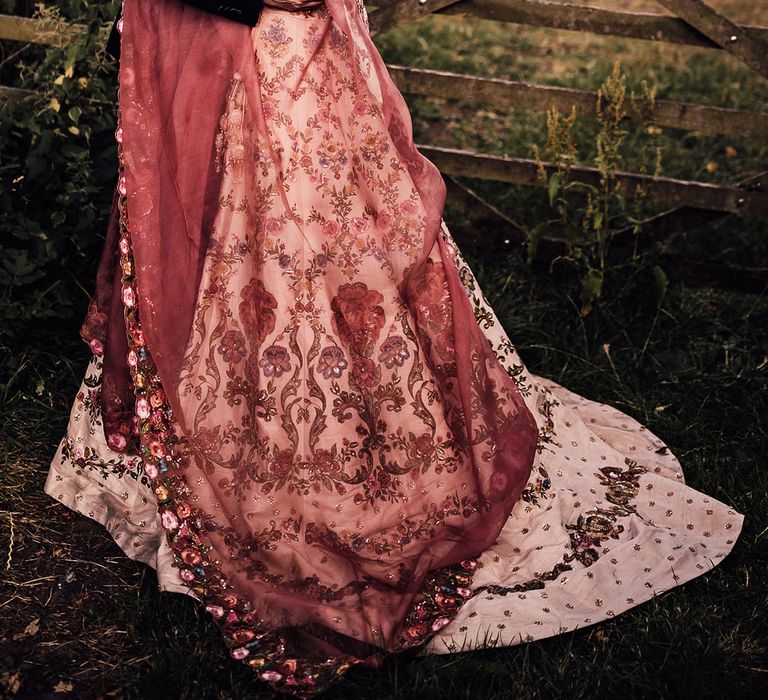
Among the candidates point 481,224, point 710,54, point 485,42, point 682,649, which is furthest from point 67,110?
point 710,54

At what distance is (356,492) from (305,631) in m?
0.41

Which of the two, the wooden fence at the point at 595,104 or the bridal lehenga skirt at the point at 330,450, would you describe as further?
the wooden fence at the point at 595,104

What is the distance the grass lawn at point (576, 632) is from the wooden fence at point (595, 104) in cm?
16

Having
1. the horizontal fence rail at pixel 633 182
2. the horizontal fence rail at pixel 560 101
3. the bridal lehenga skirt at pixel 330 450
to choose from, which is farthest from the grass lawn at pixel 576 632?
the horizontal fence rail at pixel 560 101

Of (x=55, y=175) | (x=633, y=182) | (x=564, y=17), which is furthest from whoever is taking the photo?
(x=633, y=182)

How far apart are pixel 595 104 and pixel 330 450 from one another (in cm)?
213

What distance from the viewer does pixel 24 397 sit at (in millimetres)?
3279

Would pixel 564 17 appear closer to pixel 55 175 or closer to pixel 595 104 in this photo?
pixel 595 104
